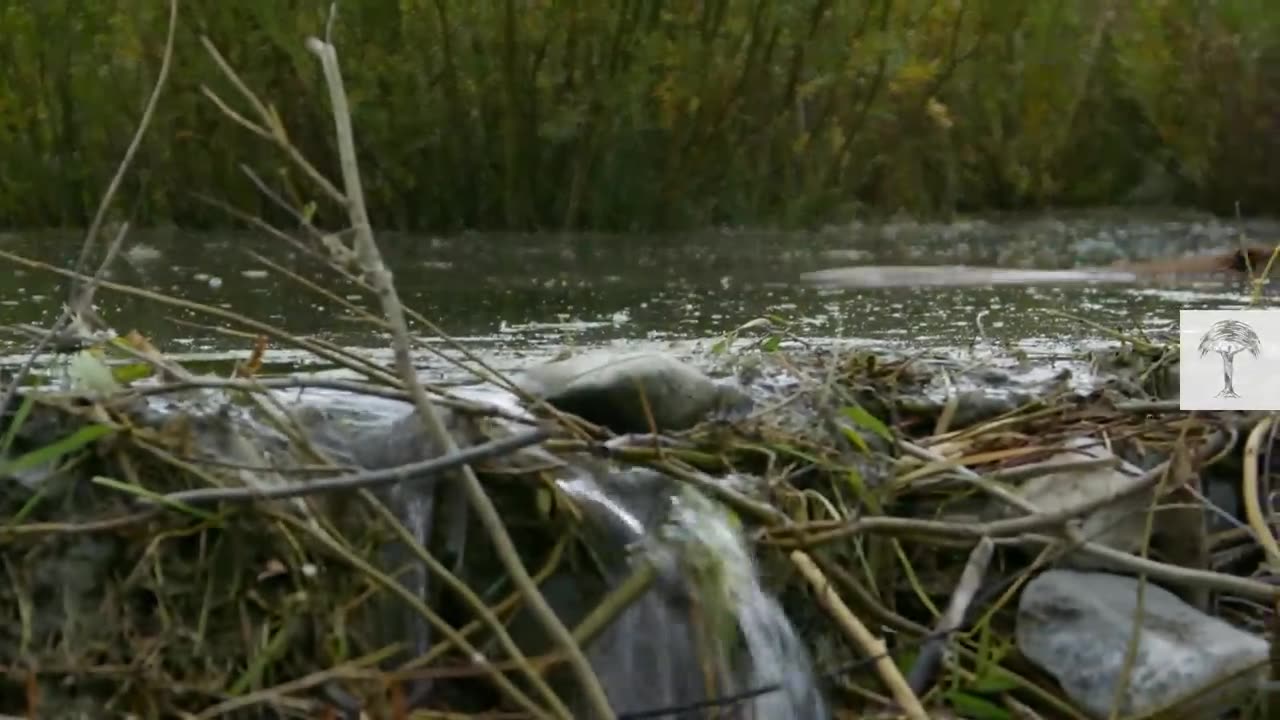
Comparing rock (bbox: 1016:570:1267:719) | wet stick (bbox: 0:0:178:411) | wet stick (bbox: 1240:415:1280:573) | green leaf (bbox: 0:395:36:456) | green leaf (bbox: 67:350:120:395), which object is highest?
wet stick (bbox: 0:0:178:411)

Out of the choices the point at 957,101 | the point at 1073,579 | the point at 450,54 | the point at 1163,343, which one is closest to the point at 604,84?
the point at 450,54

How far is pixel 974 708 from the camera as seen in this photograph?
4.61 ft

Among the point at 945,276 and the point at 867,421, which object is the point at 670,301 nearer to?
the point at 945,276

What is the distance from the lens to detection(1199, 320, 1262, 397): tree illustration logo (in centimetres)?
180

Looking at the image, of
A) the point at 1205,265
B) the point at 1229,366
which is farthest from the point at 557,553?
the point at 1205,265

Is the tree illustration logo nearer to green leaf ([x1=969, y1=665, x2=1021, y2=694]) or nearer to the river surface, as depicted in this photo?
the river surface

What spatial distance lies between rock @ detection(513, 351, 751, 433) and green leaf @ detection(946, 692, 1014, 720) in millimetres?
350

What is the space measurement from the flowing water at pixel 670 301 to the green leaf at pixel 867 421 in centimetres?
22

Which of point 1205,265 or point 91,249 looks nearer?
point 91,249

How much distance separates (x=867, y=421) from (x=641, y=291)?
2.13m

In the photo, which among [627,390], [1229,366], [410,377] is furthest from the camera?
[1229,366]

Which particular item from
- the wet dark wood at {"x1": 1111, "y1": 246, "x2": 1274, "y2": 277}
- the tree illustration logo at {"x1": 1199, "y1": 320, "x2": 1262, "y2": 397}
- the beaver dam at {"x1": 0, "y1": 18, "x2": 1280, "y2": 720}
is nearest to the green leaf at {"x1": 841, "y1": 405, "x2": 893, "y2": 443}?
the beaver dam at {"x1": 0, "y1": 18, "x2": 1280, "y2": 720}

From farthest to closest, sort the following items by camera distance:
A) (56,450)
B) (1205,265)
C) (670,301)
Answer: (1205,265)
(670,301)
(56,450)

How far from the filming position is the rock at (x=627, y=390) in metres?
1.53
